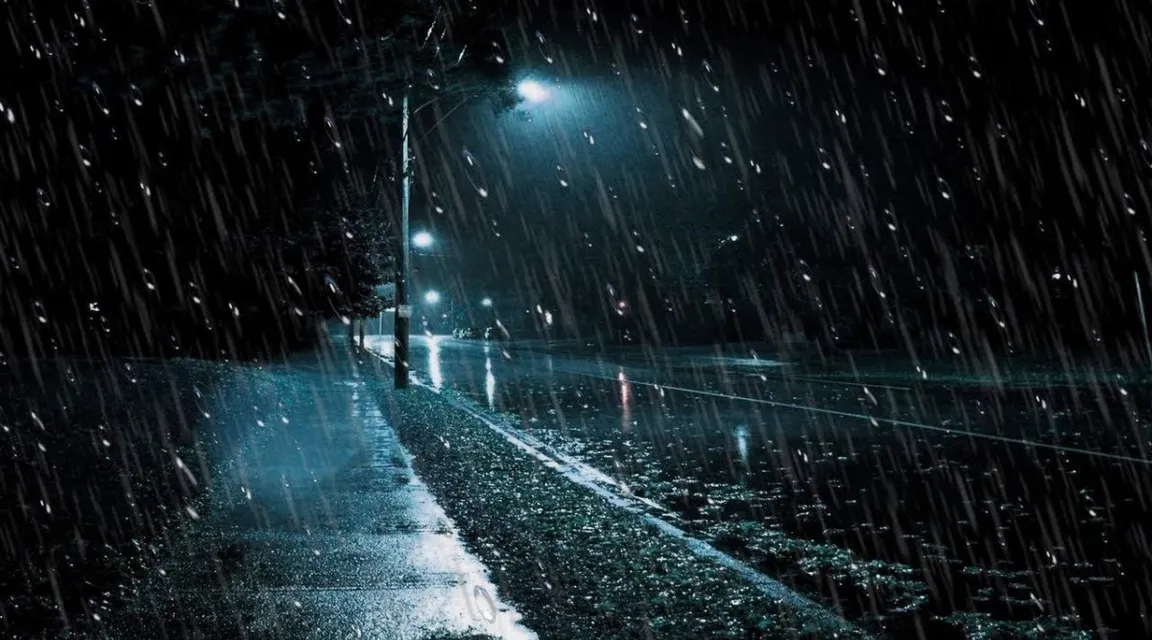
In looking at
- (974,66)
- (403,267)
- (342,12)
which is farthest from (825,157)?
(342,12)

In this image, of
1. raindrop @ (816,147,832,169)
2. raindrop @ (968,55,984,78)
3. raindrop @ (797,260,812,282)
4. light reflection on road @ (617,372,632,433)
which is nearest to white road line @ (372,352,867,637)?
light reflection on road @ (617,372,632,433)

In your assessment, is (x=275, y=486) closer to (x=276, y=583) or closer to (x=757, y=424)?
(x=276, y=583)

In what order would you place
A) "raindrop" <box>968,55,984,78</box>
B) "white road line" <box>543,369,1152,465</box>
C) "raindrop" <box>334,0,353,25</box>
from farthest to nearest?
"raindrop" <box>968,55,984,78</box>, "raindrop" <box>334,0,353,25</box>, "white road line" <box>543,369,1152,465</box>

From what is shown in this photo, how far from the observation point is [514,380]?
1161 inches

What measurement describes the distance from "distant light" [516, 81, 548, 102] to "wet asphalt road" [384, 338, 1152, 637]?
6175mm

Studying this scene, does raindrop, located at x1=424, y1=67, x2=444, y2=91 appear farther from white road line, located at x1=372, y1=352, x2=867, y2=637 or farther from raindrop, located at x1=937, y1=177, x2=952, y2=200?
raindrop, located at x1=937, y1=177, x2=952, y2=200

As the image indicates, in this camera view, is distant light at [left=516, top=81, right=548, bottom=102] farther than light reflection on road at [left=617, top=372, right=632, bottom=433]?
Yes

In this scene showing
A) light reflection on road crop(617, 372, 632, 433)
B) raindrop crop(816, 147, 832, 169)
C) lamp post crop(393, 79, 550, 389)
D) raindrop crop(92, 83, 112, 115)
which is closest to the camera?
light reflection on road crop(617, 372, 632, 433)

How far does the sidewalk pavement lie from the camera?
17.7ft

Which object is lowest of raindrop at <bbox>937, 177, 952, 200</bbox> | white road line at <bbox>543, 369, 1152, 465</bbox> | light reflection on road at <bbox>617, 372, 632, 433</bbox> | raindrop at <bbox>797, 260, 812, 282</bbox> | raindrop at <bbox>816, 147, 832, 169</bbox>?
white road line at <bbox>543, 369, 1152, 465</bbox>

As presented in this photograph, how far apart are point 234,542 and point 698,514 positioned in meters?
3.63

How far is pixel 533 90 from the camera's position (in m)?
20.7

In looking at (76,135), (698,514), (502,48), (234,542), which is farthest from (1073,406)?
(76,135)

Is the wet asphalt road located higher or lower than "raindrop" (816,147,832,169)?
lower
